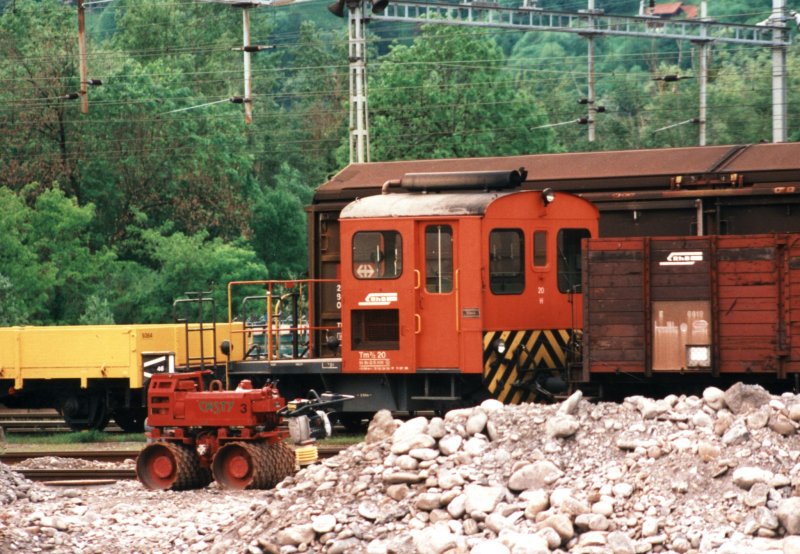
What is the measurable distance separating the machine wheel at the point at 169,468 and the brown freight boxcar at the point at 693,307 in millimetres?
4807

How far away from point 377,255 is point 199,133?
36.0 m

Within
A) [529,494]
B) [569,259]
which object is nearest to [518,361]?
[569,259]

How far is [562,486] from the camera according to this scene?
10.7 meters

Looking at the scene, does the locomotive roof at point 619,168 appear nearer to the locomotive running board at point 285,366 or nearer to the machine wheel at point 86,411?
the locomotive running board at point 285,366

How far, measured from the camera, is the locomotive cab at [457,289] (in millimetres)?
16562

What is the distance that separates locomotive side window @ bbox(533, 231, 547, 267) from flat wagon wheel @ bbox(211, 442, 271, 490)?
16.4 ft

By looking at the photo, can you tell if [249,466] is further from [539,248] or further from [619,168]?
[619,168]

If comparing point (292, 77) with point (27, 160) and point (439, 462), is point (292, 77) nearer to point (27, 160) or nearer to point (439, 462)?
point (27, 160)

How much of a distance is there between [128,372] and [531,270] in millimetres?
6944

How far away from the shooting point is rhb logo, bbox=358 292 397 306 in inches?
664

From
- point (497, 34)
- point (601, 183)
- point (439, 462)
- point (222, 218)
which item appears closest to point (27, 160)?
point (222, 218)

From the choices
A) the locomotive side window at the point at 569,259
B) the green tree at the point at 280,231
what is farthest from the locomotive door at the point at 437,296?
the green tree at the point at 280,231

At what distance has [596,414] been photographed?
11.7 m

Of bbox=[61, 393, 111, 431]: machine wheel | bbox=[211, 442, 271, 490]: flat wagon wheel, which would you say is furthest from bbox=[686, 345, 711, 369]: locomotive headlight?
bbox=[61, 393, 111, 431]: machine wheel
